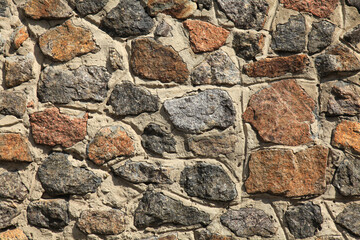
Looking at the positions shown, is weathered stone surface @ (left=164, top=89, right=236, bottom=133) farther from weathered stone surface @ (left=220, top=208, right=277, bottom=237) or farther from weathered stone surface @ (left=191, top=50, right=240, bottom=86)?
weathered stone surface @ (left=220, top=208, right=277, bottom=237)

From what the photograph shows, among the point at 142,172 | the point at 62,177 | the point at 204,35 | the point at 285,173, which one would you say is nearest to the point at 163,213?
the point at 142,172

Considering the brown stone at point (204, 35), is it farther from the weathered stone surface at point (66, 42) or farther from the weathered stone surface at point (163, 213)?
the weathered stone surface at point (163, 213)

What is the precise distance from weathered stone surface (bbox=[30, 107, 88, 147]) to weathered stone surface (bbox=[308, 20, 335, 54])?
106cm

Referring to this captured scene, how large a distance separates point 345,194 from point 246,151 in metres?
0.48

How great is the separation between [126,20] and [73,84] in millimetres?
348

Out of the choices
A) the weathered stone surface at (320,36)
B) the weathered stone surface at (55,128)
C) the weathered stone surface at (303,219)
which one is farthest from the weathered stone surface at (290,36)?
the weathered stone surface at (55,128)

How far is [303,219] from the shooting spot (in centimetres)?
176

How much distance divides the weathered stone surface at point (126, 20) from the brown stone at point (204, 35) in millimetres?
186

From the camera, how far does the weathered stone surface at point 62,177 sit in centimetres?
165

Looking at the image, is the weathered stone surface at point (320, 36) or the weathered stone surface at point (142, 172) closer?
the weathered stone surface at point (142, 172)

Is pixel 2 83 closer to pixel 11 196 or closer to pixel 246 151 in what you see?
pixel 11 196

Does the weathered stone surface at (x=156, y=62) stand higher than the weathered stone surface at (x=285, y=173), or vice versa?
the weathered stone surface at (x=156, y=62)

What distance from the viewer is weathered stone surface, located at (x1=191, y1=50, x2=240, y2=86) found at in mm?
1746

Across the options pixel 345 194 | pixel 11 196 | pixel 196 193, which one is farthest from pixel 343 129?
pixel 11 196
